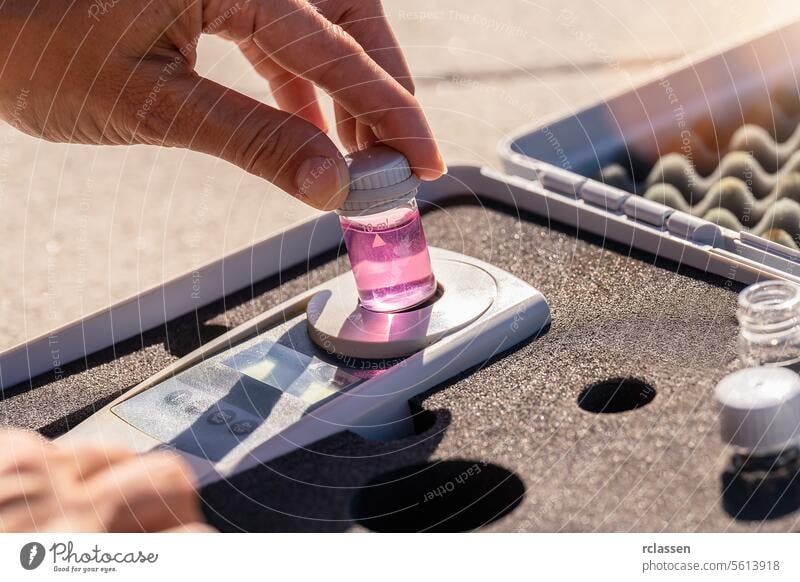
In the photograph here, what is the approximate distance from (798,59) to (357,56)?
1.65 ft

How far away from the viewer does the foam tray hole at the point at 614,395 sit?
572 mm

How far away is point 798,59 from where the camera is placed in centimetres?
96

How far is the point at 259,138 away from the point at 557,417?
0.21m

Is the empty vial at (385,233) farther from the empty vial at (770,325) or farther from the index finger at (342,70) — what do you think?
the empty vial at (770,325)

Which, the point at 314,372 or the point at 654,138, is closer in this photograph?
the point at 314,372

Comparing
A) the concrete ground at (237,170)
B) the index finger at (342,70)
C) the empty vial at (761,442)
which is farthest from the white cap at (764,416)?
the concrete ground at (237,170)

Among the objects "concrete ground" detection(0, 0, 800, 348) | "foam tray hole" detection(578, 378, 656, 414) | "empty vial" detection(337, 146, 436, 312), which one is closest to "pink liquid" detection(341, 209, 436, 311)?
"empty vial" detection(337, 146, 436, 312)

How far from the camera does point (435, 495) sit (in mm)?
546

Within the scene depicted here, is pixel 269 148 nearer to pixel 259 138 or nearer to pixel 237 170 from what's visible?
pixel 259 138

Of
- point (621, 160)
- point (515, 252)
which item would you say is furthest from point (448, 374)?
point (621, 160)

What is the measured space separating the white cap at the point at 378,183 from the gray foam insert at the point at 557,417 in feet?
0.34

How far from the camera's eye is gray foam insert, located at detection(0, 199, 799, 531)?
1.65ft

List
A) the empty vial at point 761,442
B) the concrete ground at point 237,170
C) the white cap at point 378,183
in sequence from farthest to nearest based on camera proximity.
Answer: the concrete ground at point 237,170 → the white cap at point 378,183 → the empty vial at point 761,442

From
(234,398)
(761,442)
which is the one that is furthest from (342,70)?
(761,442)
